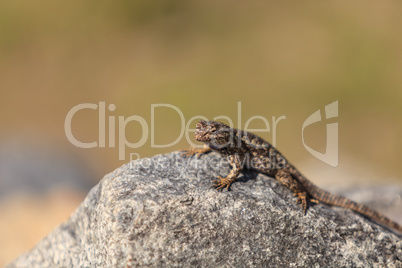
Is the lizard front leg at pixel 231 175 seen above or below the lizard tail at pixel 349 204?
above

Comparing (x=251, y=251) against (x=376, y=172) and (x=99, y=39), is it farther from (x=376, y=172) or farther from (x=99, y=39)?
(x=99, y=39)

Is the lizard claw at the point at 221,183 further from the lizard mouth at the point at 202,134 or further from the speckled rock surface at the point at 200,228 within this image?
the lizard mouth at the point at 202,134

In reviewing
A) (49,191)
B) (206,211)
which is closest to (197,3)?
(49,191)

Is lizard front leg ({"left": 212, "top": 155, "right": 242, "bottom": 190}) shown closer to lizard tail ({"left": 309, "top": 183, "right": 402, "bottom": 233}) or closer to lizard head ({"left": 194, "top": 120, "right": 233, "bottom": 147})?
lizard head ({"left": 194, "top": 120, "right": 233, "bottom": 147})

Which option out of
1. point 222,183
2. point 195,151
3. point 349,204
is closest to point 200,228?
point 222,183

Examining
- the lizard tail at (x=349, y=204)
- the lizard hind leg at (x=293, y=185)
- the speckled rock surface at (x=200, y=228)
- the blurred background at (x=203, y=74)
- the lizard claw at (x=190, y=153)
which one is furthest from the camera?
the blurred background at (x=203, y=74)

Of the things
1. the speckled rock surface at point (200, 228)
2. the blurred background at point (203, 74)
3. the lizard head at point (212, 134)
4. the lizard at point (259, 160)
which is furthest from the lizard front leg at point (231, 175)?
the blurred background at point (203, 74)
